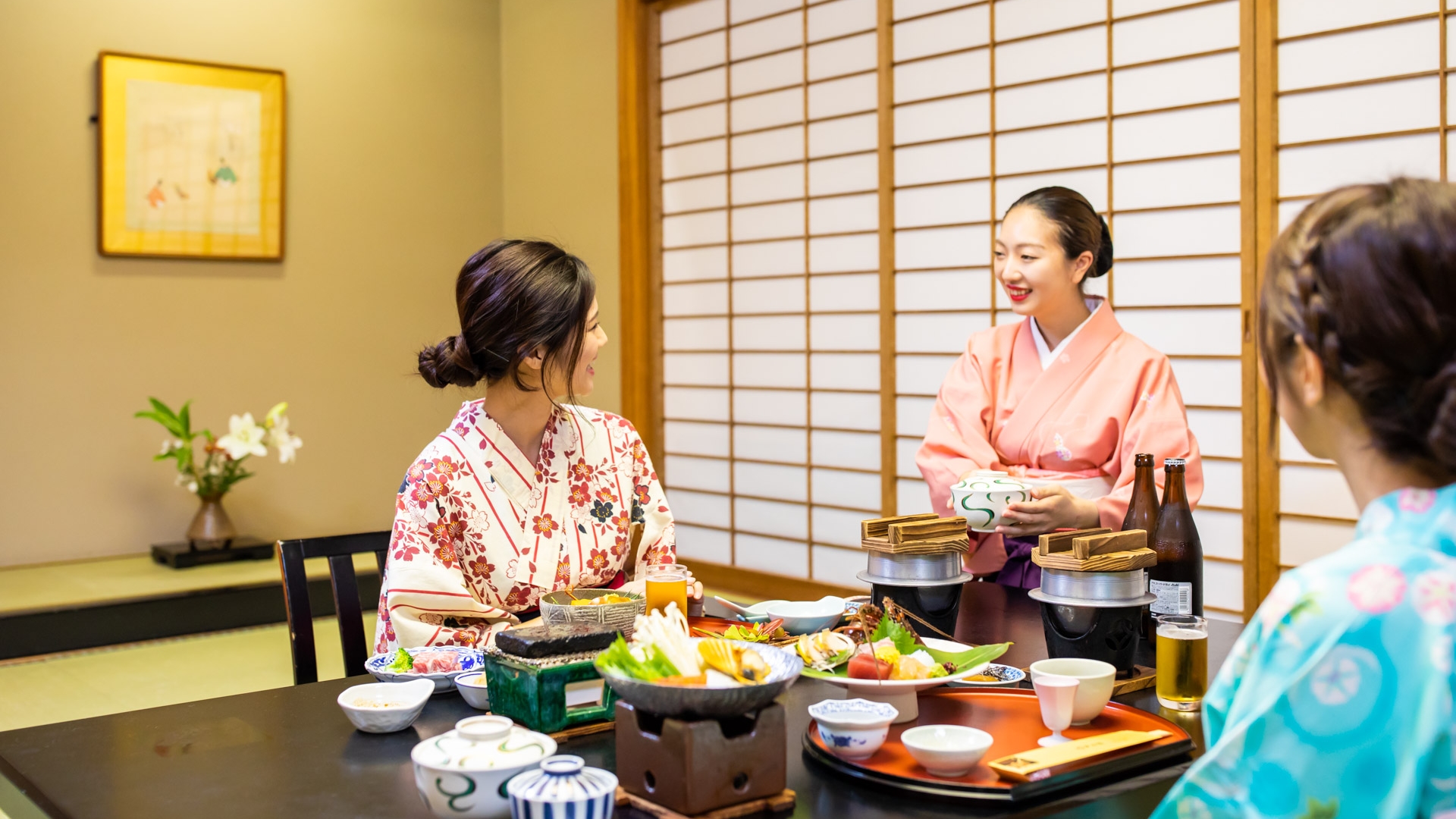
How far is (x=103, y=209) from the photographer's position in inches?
203

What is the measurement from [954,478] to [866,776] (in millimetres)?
1540

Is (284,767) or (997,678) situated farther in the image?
(997,678)

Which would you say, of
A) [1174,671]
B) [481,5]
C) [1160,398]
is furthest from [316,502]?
[1174,671]

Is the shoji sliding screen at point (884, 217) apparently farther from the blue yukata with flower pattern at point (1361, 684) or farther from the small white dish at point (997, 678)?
the blue yukata with flower pattern at point (1361, 684)

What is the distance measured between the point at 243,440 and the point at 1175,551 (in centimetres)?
434

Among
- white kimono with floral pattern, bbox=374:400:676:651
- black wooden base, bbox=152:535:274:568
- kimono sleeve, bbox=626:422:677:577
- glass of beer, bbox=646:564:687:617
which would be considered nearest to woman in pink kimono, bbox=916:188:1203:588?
kimono sleeve, bbox=626:422:677:577

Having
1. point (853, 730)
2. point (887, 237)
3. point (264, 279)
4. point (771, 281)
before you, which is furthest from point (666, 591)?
point (264, 279)

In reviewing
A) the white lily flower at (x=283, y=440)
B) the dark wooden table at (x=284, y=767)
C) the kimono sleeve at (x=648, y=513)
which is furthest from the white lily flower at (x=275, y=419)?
the dark wooden table at (x=284, y=767)

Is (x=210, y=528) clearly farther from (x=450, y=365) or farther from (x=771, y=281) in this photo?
(x=450, y=365)

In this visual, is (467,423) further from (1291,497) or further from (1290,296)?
(1291,497)

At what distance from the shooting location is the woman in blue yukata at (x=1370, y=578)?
821 mm

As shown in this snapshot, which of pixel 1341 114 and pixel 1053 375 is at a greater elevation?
pixel 1341 114

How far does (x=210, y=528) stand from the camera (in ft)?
16.7

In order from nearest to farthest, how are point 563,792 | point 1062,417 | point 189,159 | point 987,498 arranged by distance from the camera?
point 563,792 → point 987,498 → point 1062,417 → point 189,159
